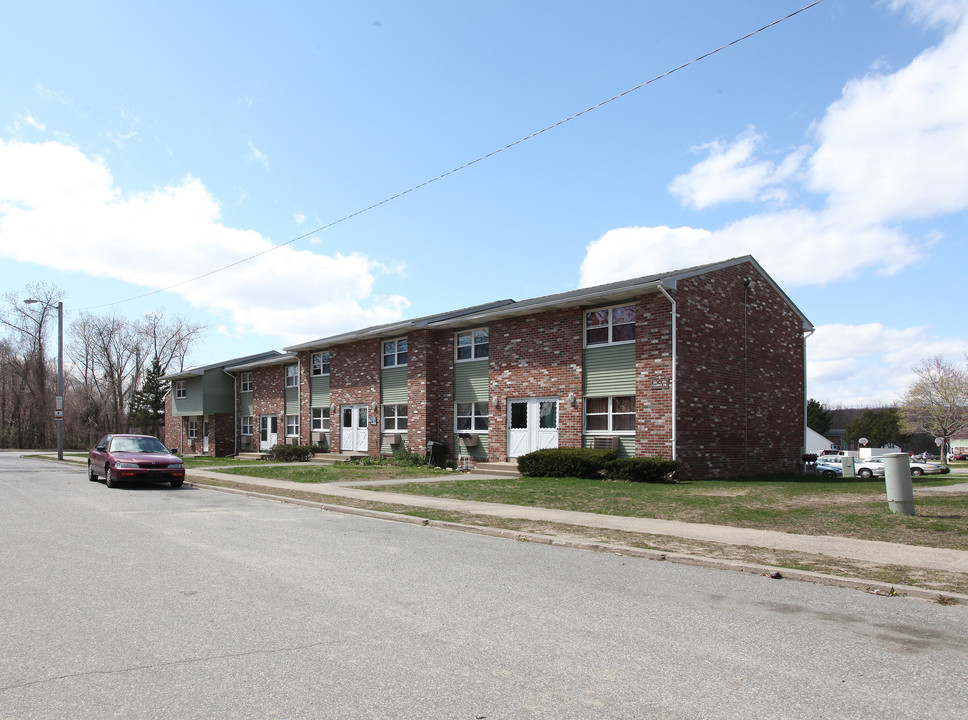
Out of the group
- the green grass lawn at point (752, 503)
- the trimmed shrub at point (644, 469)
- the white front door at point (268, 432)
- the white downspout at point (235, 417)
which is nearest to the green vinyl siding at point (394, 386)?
the green grass lawn at point (752, 503)

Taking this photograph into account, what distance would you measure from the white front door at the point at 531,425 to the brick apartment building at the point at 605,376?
0.15 ft

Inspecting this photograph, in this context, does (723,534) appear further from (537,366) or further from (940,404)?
(940,404)

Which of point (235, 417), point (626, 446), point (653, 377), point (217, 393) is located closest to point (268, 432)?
point (235, 417)

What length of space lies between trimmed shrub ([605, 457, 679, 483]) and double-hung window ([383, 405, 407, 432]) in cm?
1192

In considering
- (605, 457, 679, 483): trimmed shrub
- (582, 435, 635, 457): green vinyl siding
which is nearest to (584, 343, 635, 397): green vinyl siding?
(582, 435, 635, 457): green vinyl siding

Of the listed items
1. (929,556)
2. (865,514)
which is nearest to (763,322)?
(865,514)

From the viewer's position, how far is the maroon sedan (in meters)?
18.0

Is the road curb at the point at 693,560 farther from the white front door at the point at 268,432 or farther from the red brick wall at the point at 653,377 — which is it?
the white front door at the point at 268,432

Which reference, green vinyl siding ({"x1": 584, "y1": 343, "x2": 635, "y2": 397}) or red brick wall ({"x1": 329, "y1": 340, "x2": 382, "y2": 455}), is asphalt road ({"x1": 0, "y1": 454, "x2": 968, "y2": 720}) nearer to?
green vinyl siding ({"x1": 584, "y1": 343, "x2": 635, "y2": 397})

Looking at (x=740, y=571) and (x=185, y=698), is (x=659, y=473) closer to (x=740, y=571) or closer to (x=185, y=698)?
(x=740, y=571)

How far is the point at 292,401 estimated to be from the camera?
125 feet

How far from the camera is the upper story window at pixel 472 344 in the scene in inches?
1014

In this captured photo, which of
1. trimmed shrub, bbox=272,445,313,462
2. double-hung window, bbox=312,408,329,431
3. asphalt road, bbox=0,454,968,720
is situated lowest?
trimmed shrub, bbox=272,445,313,462

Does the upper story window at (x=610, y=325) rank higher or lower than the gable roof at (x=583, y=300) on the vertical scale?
lower
